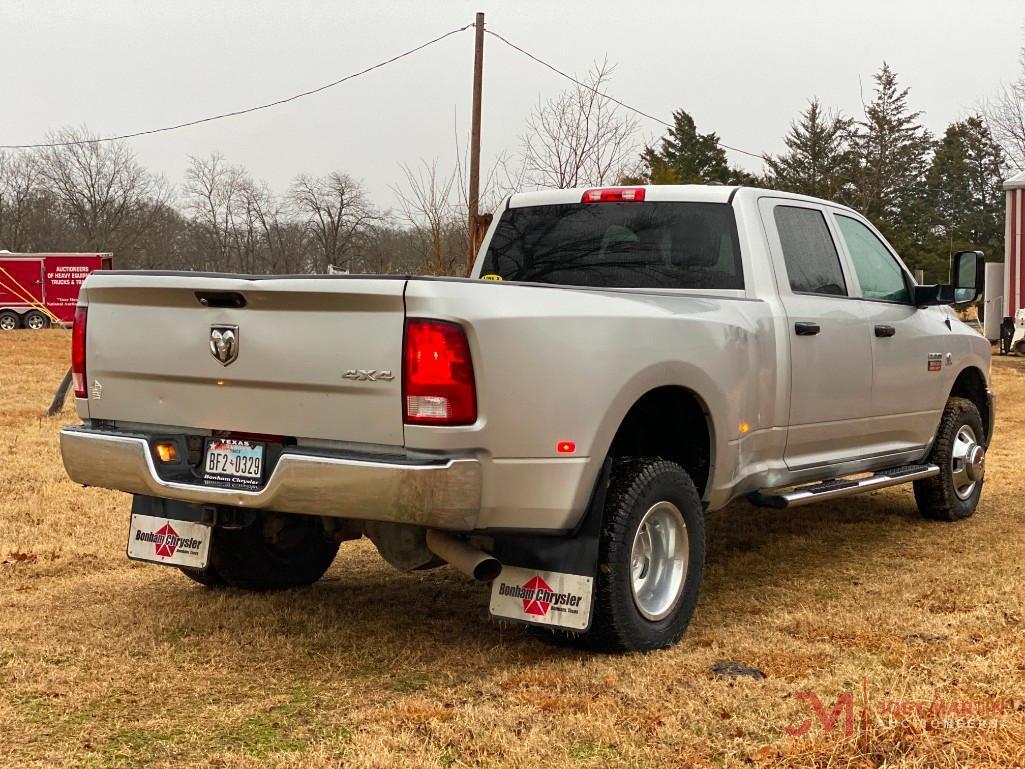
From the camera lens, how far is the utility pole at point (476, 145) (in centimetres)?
1411

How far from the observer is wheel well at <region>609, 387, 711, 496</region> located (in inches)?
200

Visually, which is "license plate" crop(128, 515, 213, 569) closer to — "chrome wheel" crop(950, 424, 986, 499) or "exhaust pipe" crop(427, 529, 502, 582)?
"exhaust pipe" crop(427, 529, 502, 582)

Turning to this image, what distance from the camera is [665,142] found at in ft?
200

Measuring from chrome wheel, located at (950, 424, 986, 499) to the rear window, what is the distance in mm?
2635

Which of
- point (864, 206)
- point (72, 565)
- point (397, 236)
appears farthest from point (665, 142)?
point (72, 565)

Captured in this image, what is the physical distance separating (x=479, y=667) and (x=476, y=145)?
14.0 meters

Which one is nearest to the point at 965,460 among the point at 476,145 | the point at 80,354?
the point at 80,354

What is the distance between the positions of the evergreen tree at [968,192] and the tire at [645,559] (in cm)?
6158

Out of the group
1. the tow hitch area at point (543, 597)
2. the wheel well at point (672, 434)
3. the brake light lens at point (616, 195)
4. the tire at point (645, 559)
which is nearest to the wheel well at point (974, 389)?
the brake light lens at point (616, 195)

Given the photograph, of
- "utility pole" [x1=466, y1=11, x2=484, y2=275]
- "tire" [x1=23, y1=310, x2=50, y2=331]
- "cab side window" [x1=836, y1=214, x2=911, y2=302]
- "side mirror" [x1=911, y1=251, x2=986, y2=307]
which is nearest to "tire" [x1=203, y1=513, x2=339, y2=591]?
"cab side window" [x1=836, y1=214, x2=911, y2=302]

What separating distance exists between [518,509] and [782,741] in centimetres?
117

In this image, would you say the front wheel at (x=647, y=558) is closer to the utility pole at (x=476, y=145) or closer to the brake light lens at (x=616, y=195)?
the brake light lens at (x=616, y=195)

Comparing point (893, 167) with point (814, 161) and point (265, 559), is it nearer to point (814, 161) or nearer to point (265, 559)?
point (814, 161)

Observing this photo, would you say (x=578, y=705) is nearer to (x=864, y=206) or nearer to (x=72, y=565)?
(x=72, y=565)
